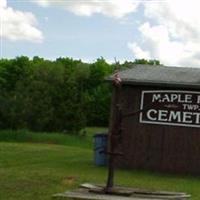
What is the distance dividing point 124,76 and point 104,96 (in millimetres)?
56782

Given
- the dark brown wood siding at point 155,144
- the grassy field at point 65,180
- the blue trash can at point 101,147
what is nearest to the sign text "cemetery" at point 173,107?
the dark brown wood siding at point 155,144

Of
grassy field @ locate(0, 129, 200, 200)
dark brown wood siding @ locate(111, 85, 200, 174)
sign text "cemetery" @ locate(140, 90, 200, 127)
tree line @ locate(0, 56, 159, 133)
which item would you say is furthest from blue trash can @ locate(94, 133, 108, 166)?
tree line @ locate(0, 56, 159, 133)

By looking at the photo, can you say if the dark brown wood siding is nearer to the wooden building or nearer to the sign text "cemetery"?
the wooden building

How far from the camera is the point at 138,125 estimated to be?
20250mm

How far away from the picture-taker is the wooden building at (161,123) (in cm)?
1980

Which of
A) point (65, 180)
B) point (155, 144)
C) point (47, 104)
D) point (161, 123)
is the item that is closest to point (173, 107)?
point (161, 123)

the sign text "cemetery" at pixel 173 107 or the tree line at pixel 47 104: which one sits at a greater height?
the tree line at pixel 47 104

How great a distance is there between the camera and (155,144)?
66.2ft

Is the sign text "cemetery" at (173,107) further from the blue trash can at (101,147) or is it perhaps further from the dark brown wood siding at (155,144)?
the blue trash can at (101,147)

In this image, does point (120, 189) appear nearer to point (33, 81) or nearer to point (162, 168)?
point (162, 168)

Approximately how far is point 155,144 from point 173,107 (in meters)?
1.23

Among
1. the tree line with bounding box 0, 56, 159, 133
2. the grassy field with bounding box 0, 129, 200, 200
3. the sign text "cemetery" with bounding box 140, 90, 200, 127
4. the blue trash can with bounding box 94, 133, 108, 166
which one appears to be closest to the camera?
the grassy field with bounding box 0, 129, 200, 200

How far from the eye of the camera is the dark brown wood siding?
19875 mm

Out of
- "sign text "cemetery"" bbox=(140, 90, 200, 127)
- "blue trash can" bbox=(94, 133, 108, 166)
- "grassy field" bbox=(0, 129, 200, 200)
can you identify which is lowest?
"grassy field" bbox=(0, 129, 200, 200)
